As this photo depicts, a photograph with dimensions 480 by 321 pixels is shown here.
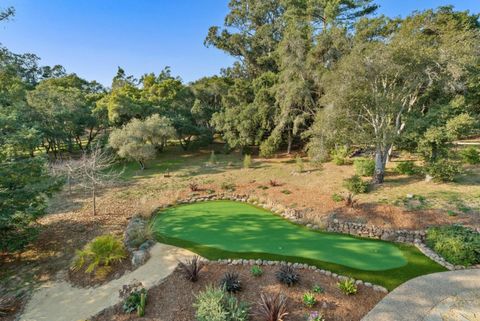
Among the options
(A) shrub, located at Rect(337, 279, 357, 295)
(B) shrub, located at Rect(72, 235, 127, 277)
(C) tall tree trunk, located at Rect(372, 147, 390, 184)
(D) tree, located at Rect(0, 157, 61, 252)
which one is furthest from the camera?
(C) tall tree trunk, located at Rect(372, 147, 390, 184)

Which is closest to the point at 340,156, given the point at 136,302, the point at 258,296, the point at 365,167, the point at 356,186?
the point at 365,167

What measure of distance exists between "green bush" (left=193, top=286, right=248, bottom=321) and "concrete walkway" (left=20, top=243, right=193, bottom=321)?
2.06 meters

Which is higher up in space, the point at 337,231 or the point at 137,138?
the point at 137,138

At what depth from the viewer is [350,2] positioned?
763 inches

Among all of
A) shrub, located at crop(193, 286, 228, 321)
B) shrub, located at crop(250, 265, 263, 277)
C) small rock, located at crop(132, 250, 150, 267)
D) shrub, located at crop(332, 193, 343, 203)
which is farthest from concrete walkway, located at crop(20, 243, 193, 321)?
shrub, located at crop(332, 193, 343, 203)

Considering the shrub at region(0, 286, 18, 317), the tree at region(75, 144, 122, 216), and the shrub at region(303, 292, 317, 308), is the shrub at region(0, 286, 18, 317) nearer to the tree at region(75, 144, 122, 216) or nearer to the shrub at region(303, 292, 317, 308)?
the tree at region(75, 144, 122, 216)

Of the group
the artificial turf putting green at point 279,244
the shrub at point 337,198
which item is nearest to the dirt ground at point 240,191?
the shrub at point 337,198

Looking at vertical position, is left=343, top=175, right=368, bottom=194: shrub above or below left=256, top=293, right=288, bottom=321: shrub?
above

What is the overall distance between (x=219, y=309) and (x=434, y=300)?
463cm

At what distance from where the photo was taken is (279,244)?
25.6ft

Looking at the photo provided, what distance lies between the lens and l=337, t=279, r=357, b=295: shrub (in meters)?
5.48

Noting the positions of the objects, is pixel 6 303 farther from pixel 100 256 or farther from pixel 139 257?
pixel 139 257

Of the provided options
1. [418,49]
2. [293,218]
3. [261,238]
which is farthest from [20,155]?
[418,49]

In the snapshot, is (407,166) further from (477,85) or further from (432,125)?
(477,85)
